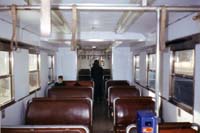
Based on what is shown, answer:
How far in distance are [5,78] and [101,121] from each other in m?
2.36

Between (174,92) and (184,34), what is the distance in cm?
95

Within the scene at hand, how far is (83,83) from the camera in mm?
6230

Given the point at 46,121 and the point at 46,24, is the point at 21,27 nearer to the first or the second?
the point at 46,121

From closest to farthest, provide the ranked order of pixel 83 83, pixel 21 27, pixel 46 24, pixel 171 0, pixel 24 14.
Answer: pixel 46 24, pixel 171 0, pixel 24 14, pixel 21 27, pixel 83 83

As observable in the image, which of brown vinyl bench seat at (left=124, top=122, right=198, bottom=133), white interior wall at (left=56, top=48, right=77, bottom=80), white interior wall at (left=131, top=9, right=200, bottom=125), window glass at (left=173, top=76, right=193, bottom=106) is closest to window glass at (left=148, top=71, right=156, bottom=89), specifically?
white interior wall at (left=131, top=9, right=200, bottom=125)

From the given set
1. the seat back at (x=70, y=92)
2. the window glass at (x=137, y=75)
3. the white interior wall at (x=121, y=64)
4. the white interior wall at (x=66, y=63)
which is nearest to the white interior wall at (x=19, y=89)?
the seat back at (x=70, y=92)

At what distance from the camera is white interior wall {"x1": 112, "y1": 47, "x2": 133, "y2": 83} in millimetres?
7535

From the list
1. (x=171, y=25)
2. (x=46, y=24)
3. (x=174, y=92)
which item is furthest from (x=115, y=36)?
(x=46, y=24)

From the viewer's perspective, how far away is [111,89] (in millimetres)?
4680

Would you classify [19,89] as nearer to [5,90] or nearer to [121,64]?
[5,90]

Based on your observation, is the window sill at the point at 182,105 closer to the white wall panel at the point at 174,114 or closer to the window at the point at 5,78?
the white wall panel at the point at 174,114

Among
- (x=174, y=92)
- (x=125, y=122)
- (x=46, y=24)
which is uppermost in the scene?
(x=46, y=24)

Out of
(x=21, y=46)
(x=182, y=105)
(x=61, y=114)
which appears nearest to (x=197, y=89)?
(x=182, y=105)

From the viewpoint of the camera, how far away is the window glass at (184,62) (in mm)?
2930
